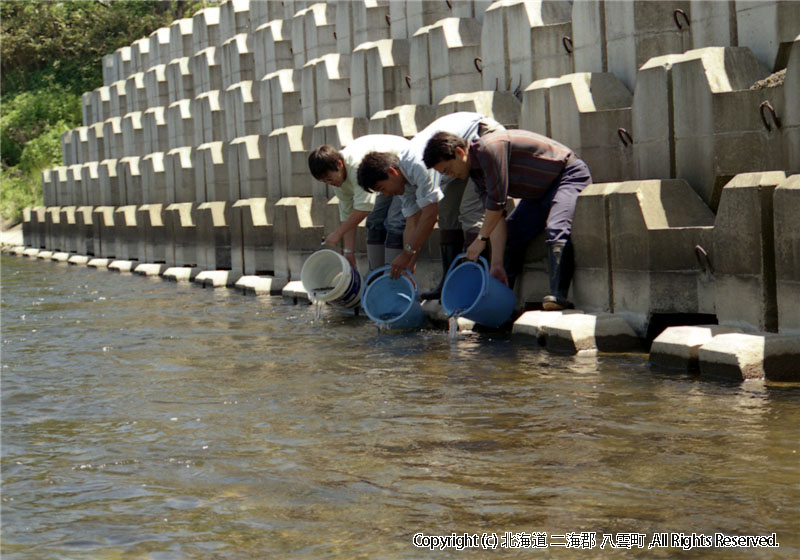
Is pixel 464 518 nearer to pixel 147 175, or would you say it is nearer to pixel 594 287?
pixel 594 287

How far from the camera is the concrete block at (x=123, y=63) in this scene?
26.9 meters

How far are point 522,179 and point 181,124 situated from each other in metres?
12.9

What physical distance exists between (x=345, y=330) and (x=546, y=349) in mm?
2292

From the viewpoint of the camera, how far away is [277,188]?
14734 mm

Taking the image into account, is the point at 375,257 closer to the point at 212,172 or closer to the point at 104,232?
the point at 212,172

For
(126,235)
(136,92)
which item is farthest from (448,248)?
(136,92)

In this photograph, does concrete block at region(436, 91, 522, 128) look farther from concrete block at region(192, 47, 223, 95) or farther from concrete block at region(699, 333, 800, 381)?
concrete block at region(192, 47, 223, 95)

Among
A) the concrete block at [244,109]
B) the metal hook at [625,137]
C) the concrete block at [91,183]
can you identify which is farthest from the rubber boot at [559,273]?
the concrete block at [91,183]

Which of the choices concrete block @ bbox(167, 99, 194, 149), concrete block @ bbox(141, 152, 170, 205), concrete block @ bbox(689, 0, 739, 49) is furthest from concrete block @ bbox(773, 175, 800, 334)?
concrete block @ bbox(167, 99, 194, 149)

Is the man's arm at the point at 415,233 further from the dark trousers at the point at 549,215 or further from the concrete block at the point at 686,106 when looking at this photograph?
the concrete block at the point at 686,106

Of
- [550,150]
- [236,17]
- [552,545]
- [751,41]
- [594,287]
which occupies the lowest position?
[552,545]

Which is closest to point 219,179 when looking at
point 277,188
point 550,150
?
point 277,188

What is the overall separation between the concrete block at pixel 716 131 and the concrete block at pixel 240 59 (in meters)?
11.9

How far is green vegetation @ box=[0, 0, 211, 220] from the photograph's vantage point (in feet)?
116
